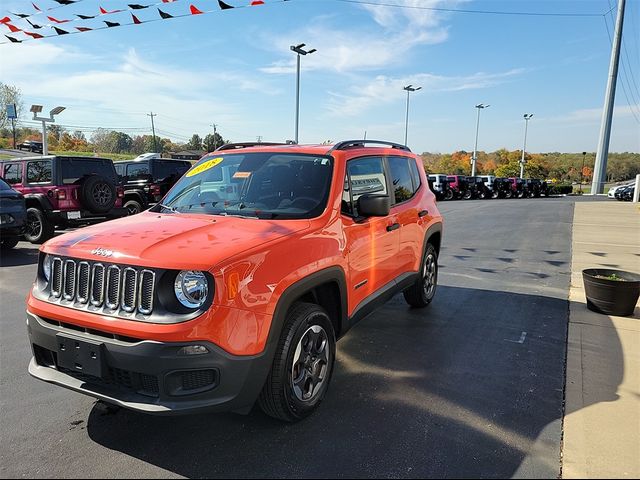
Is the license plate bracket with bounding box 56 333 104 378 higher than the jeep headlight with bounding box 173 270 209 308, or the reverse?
the jeep headlight with bounding box 173 270 209 308

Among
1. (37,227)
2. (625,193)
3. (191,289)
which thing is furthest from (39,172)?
(625,193)

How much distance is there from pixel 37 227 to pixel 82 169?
1.63 meters

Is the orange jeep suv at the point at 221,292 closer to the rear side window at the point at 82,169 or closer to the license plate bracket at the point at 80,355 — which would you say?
the license plate bracket at the point at 80,355

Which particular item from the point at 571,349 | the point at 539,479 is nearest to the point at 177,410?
the point at 539,479

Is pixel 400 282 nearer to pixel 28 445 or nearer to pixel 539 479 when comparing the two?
pixel 539 479

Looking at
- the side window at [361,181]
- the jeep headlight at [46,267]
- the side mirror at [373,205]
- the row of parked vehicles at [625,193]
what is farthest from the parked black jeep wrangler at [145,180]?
the row of parked vehicles at [625,193]

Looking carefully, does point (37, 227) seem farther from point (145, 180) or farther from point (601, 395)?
point (601, 395)

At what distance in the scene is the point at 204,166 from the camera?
4.18m

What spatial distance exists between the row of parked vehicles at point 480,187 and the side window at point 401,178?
22762 mm

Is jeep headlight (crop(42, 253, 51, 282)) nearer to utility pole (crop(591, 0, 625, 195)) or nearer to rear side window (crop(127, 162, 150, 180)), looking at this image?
rear side window (crop(127, 162, 150, 180))

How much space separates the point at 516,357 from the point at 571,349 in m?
0.61

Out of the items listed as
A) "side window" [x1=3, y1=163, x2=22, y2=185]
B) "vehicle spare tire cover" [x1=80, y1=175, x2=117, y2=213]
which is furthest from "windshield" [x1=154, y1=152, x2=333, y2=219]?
"side window" [x1=3, y1=163, x2=22, y2=185]

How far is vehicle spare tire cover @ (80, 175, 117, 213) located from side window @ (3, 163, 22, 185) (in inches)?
59.6

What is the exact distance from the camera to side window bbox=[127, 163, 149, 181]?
557 inches
